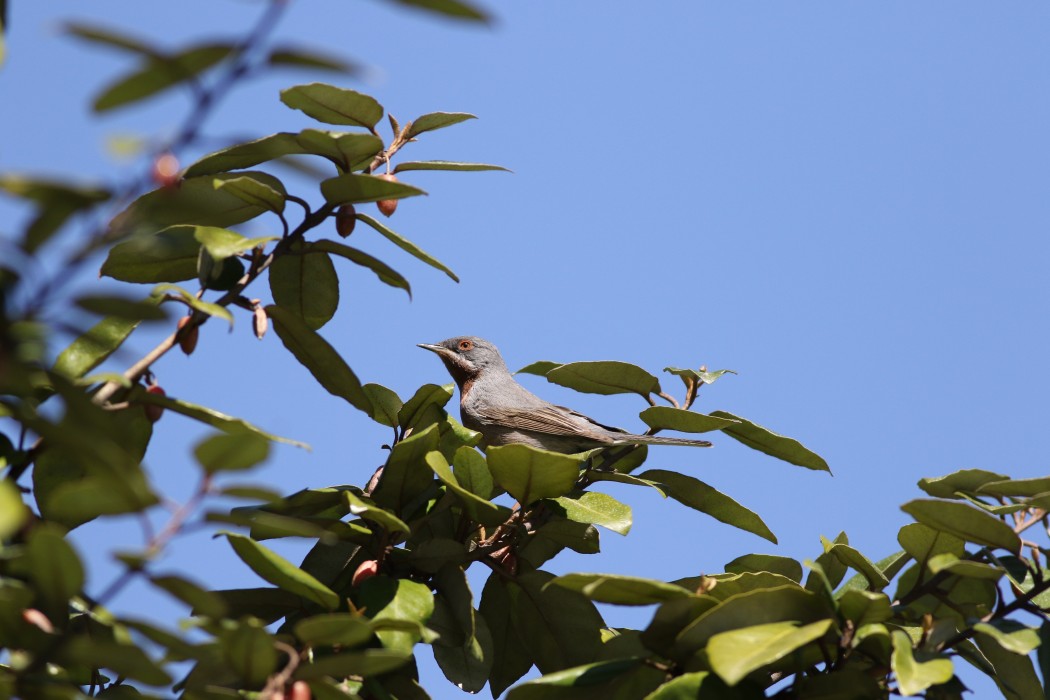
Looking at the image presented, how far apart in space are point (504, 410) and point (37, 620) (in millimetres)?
5362

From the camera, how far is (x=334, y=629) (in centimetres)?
235

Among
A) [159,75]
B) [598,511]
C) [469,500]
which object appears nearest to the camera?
[159,75]

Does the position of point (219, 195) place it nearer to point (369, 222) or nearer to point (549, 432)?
point (369, 222)

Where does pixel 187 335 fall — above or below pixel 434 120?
below

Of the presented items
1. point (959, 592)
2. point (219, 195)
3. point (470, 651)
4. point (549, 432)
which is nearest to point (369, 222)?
point (219, 195)

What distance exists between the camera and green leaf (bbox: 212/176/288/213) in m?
3.04

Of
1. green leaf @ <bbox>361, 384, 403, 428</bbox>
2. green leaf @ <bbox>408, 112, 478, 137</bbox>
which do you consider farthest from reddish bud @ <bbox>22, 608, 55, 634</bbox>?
green leaf @ <bbox>408, 112, 478, 137</bbox>

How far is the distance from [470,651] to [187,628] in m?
1.03

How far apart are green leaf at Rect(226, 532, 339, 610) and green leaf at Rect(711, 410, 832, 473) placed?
60.0 inches

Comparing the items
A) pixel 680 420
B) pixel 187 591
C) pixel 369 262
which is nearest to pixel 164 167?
pixel 187 591

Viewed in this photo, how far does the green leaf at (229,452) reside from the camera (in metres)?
2.01

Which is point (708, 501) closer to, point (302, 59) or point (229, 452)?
point (229, 452)

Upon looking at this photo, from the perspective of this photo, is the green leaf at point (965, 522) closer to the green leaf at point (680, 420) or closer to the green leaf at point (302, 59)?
the green leaf at point (680, 420)

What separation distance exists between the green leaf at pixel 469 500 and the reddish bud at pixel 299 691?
0.91 meters
